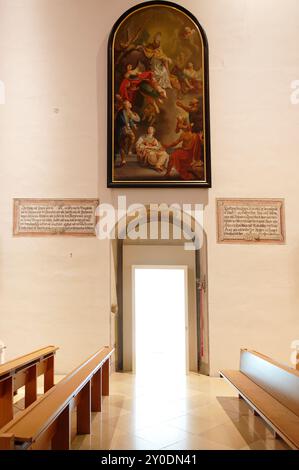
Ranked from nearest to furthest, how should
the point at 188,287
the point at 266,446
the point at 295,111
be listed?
the point at 266,446
the point at 295,111
the point at 188,287

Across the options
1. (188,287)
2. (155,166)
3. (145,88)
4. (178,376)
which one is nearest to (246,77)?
(145,88)

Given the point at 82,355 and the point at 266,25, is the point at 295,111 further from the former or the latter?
the point at 82,355

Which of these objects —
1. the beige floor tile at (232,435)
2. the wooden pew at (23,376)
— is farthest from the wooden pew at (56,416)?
the beige floor tile at (232,435)

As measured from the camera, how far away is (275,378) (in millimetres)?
4703

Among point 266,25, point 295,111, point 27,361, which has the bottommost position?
point 27,361

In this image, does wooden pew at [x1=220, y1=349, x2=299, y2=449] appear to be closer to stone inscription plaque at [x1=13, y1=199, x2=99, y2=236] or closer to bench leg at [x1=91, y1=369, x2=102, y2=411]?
bench leg at [x1=91, y1=369, x2=102, y2=411]

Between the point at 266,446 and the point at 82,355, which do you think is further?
the point at 82,355

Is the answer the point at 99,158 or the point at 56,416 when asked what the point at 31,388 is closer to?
the point at 56,416

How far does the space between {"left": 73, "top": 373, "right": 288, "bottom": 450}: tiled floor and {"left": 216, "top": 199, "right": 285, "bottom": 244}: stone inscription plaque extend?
9.46 feet

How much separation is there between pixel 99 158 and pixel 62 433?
605 centimetres

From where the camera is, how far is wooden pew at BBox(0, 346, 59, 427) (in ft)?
15.9

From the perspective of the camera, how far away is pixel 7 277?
340 inches

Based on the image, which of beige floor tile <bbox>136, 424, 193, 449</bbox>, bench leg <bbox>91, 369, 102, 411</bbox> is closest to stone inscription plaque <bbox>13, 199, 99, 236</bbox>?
bench leg <bbox>91, 369, 102, 411</bbox>

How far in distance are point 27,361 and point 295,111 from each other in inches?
274
